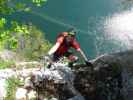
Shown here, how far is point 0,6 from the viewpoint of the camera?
41.4 feet

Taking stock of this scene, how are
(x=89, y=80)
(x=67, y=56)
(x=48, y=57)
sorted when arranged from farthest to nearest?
(x=89, y=80) → (x=67, y=56) → (x=48, y=57)

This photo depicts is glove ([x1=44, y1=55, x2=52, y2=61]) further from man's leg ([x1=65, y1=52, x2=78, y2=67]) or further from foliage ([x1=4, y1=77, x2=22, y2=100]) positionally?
foliage ([x1=4, y1=77, x2=22, y2=100])

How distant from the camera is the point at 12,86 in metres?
17.0

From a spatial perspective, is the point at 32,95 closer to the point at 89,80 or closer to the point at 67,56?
the point at 67,56

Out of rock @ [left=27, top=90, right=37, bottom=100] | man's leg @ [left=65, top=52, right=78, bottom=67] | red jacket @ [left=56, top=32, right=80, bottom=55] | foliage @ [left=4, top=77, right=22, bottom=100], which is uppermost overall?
red jacket @ [left=56, top=32, right=80, bottom=55]

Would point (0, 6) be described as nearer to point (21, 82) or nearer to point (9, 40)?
point (9, 40)

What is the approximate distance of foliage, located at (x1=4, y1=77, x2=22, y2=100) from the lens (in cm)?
1647

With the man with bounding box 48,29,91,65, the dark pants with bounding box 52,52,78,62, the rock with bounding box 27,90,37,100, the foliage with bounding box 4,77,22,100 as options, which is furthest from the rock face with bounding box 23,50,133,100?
the foliage with bounding box 4,77,22,100

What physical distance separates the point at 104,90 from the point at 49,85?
2.47 m

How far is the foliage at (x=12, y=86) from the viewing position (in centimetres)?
1647

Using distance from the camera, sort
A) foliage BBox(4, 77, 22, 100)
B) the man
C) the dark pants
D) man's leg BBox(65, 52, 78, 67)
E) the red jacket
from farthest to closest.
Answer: man's leg BBox(65, 52, 78, 67)
the dark pants
the red jacket
the man
foliage BBox(4, 77, 22, 100)

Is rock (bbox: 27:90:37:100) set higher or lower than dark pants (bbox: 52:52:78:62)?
lower

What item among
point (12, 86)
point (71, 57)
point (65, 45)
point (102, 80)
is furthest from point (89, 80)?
point (12, 86)

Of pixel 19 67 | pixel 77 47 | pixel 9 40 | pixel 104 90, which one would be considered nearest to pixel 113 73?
pixel 104 90
